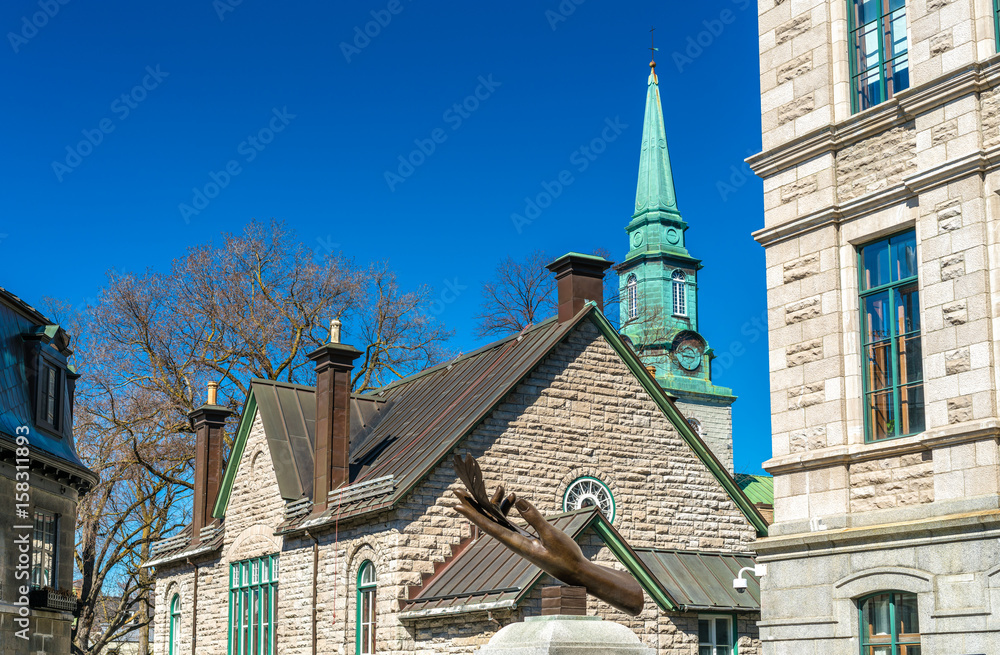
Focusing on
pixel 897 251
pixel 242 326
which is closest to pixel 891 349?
pixel 897 251

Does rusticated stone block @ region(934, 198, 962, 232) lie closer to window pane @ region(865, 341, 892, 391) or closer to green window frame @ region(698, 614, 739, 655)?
window pane @ region(865, 341, 892, 391)

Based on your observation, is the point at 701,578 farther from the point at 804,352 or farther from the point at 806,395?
the point at 804,352

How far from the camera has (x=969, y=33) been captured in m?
13.0

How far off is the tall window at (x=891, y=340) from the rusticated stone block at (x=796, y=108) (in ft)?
6.51

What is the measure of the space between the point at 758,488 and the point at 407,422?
40.6 m

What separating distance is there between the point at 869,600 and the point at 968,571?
1.53m

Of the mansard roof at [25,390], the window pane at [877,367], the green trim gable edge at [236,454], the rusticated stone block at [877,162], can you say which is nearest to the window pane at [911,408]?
the window pane at [877,367]

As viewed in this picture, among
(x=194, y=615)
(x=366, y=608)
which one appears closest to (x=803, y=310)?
(x=366, y=608)

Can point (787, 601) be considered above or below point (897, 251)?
below

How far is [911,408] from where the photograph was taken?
13.3 m

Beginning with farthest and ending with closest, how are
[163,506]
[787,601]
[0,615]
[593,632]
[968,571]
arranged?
[163,506], [0,615], [787,601], [968,571], [593,632]

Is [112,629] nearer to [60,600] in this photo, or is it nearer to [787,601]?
[60,600]

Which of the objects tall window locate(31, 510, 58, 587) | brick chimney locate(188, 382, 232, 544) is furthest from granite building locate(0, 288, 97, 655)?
brick chimney locate(188, 382, 232, 544)

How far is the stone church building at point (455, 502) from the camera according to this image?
69.3ft
